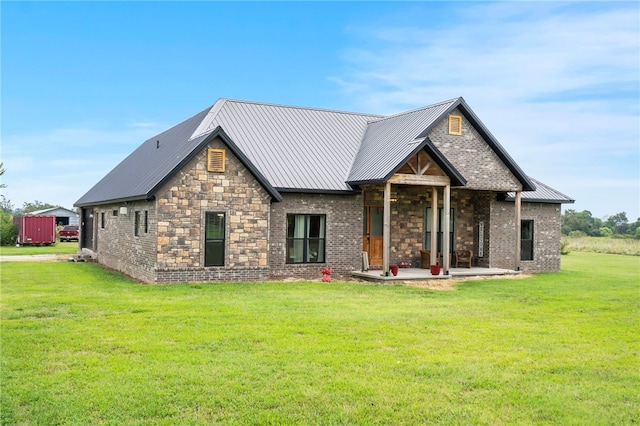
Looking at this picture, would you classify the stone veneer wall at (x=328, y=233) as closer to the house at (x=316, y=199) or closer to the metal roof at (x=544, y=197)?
the house at (x=316, y=199)

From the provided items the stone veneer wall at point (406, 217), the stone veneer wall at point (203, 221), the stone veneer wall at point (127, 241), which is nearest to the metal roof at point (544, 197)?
the stone veneer wall at point (406, 217)

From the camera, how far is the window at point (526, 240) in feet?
86.1

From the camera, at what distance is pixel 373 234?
76.1 ft

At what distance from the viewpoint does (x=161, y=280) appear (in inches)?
718

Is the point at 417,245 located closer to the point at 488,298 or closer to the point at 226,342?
the point at 488,298

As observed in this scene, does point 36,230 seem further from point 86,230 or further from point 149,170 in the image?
point 149,170

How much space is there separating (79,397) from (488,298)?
12.0 meters

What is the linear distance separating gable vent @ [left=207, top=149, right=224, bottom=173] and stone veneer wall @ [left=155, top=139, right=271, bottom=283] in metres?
0.13

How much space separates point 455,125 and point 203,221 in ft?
33.7

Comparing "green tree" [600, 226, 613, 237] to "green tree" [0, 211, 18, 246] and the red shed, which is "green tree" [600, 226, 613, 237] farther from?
"green tree" [0, 211, 18, 246]

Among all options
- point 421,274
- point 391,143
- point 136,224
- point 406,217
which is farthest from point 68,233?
point 421,274

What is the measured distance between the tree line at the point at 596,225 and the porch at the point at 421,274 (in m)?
62.4

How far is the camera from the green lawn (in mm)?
6926

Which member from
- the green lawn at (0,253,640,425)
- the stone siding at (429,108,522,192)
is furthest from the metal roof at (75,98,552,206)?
the green lawn at (0,253,640,425)
